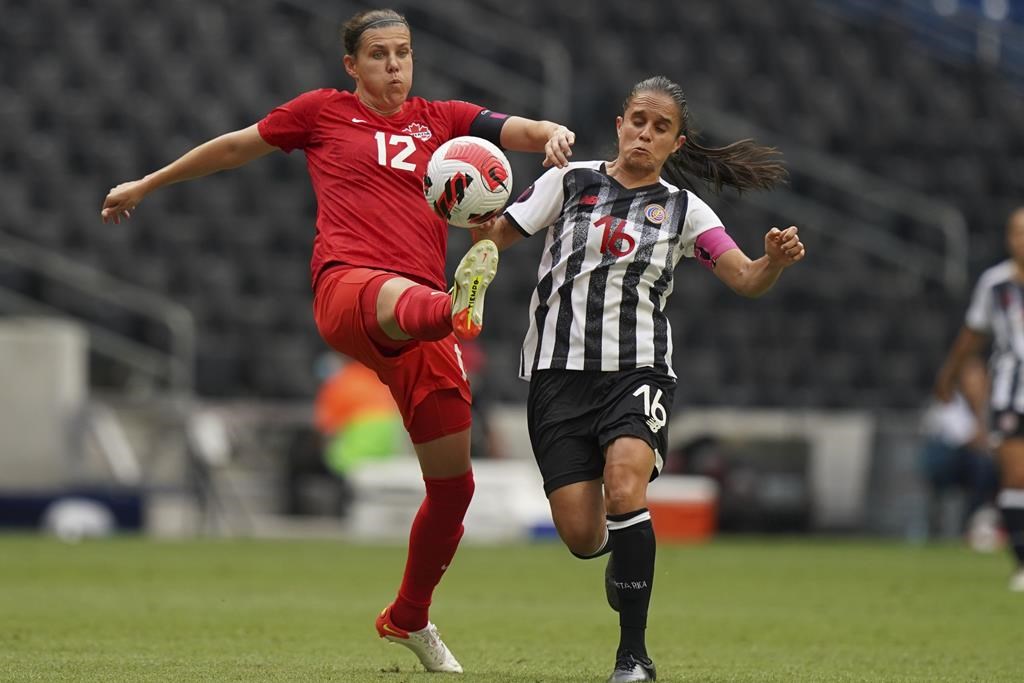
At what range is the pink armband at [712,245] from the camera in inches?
221

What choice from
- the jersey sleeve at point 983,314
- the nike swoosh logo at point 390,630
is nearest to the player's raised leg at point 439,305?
the nike swoosh logo at point 390,630

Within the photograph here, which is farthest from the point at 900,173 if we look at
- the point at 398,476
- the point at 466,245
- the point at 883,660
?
the point at 883,660

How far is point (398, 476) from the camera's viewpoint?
1499 cm

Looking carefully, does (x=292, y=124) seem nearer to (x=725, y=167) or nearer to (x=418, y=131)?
(x=418, y=131)

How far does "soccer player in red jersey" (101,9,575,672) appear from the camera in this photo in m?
5.79

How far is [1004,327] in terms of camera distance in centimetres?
998

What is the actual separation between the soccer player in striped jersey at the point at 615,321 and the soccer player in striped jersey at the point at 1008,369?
15.3 ft

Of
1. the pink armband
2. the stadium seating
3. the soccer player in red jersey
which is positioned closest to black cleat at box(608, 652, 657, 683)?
the soccer player in red jersey

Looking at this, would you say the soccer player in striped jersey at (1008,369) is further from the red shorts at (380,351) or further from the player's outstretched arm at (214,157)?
the player's outstretched arm at (214,157)

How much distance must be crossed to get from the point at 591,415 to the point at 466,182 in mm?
842

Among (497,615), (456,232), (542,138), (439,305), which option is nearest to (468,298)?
(439,305)

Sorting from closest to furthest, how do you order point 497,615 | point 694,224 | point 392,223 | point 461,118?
point 694,224, point 392,223, point 461,118, point 497,615

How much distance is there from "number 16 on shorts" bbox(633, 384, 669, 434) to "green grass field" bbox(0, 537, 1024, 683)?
88 cm

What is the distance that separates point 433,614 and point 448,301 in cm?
357
